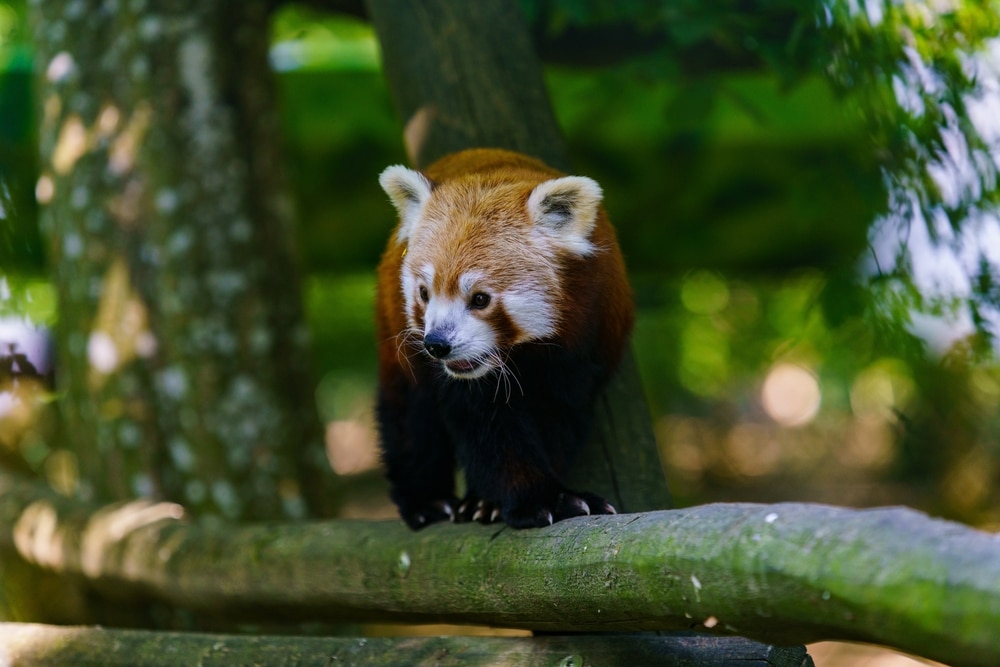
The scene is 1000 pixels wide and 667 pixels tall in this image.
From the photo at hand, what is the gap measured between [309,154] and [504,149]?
8.47 feet

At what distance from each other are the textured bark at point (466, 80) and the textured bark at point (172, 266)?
85cm

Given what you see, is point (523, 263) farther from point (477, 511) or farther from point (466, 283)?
point (477, 511)

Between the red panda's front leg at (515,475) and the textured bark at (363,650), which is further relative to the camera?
the red panda's front leg at (515,475)

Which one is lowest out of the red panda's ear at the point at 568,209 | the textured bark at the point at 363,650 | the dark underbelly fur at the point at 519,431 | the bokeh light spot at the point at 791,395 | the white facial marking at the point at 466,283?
the bokeh light spot at the point at 791,395

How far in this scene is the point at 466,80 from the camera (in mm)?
3127

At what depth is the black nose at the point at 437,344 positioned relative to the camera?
2398 millimetres

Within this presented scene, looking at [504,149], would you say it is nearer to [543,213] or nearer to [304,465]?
[543,213]

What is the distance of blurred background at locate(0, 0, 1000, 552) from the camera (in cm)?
297

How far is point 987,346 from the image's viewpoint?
3.03 metres

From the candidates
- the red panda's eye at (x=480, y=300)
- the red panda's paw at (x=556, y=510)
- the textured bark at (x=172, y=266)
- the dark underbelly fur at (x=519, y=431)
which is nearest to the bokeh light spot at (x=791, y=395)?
the textured bark at (x=172, y=266)

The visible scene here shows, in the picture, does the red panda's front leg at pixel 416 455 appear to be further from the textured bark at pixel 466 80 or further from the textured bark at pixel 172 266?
the textured bark at pixel 172 266

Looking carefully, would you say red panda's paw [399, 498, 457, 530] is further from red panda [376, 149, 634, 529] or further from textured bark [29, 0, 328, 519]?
textured bark [29, 0, 328, 519]

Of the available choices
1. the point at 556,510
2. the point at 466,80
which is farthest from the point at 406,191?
the point at 556,510

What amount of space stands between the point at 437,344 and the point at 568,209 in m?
0.51
